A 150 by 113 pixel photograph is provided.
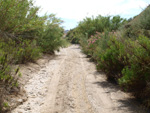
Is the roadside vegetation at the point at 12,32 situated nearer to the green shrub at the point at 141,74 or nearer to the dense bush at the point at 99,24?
the green shrub at the point at 141,74

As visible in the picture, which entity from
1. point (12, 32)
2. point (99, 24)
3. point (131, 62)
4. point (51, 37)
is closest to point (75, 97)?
point (131, 62)

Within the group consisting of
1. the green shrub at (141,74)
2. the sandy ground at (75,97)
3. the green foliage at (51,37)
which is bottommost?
the sandy ground at (75,97)

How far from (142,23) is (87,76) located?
468cm

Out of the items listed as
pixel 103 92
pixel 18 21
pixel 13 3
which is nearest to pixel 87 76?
pixel 103 92

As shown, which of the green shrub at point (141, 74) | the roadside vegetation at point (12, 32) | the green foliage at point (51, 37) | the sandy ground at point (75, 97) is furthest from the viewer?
the green foliage at point (51, 37)

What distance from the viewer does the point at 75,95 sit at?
6.95 metres

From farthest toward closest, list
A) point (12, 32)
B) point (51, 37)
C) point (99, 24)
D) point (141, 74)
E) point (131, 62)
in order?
point (99, 24) < point (51, 37) < point (12, 32) < point (131, 62) < point (141, 74)

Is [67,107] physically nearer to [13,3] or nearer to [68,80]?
[68,80]

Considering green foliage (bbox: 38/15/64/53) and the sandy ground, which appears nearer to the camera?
the sandy ground

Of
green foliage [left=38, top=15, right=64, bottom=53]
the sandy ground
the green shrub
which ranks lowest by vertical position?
the sandy ground

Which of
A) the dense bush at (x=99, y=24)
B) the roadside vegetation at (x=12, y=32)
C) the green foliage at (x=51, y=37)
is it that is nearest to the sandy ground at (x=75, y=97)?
the roadside vegetation at (x=12, y=32)

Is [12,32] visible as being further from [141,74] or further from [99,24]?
[99,24]

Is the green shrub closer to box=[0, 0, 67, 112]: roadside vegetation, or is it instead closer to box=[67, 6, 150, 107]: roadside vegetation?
box=[67, 6, 150, 107]: roadside vegetation

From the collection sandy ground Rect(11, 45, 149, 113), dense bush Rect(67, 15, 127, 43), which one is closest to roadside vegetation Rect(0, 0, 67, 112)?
sandy ground Rect(11, 45, 149, 113)
